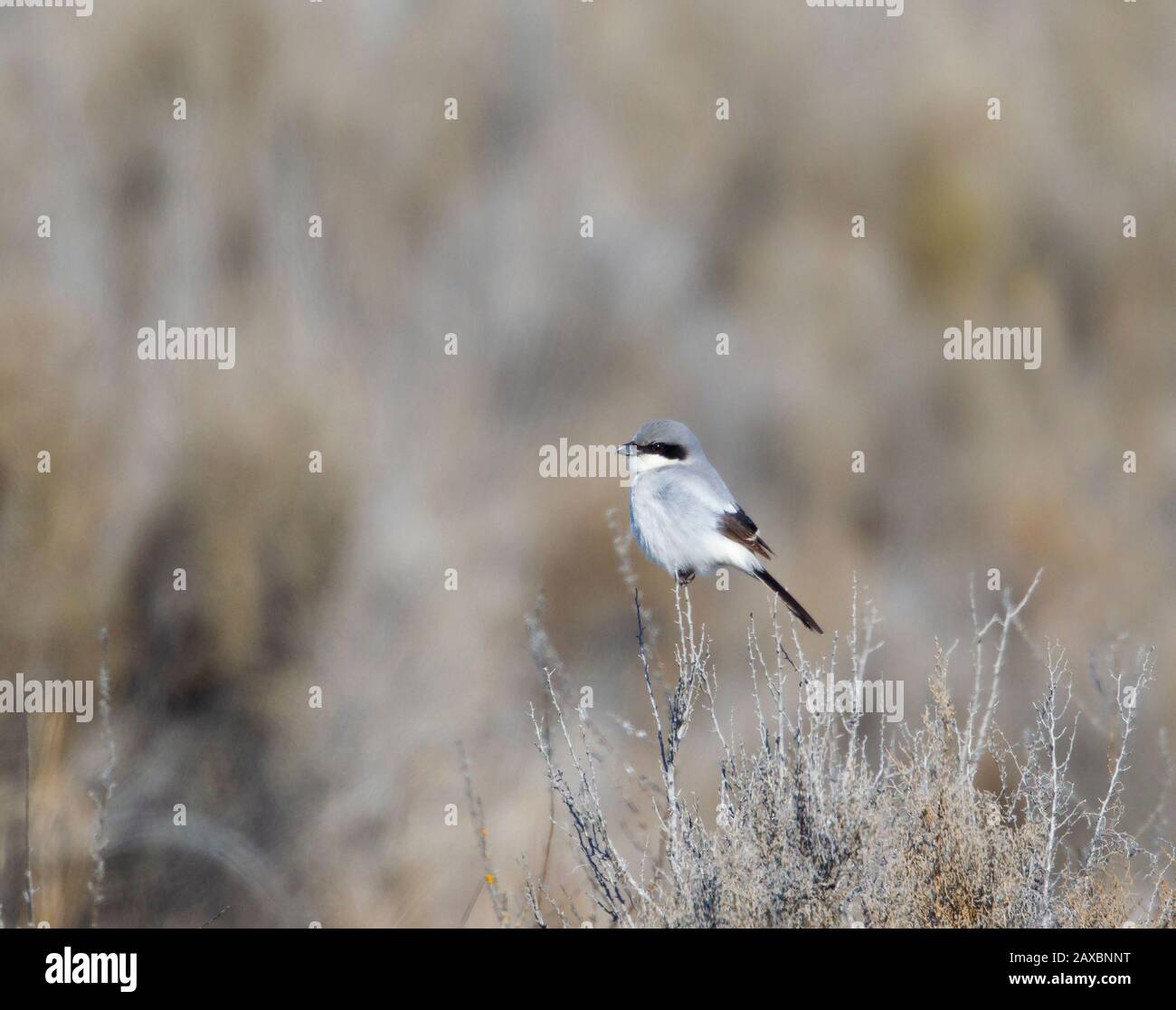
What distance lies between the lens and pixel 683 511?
17.5 ft

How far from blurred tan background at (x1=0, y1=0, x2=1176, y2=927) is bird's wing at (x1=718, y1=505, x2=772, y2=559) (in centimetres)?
241

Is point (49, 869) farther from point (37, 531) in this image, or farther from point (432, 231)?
point (432, 231)

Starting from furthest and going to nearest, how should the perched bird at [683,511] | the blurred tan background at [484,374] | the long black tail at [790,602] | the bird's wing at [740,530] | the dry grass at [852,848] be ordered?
the blurred tan background at [484,374], the bird's wing at [740,530], the perched bird at [683,511], the long black tail at [790,602], the dry grass at [852,848]

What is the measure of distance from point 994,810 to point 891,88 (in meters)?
11.9

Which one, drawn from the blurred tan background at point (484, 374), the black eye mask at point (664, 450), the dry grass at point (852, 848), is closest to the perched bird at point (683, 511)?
the black eye mask at point (664, 450)

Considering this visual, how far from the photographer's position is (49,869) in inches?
240

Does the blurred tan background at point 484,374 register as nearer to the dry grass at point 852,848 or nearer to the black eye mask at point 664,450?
the black eye mask at point 664,450

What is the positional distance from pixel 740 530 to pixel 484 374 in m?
4.70

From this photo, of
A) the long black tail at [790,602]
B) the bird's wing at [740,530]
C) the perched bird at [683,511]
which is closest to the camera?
the long black tail at [790,602]

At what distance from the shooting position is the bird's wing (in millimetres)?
5480

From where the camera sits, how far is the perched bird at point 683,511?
5352 millimetres

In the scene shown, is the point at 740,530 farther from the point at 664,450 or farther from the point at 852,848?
the point at 852,848

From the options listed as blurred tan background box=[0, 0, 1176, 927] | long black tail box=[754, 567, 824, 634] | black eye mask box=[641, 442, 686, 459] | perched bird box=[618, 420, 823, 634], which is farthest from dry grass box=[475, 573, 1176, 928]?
blurred tan background box=[0, 0, 1176, 927]

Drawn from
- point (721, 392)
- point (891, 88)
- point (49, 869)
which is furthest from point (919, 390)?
point (49, 869)
